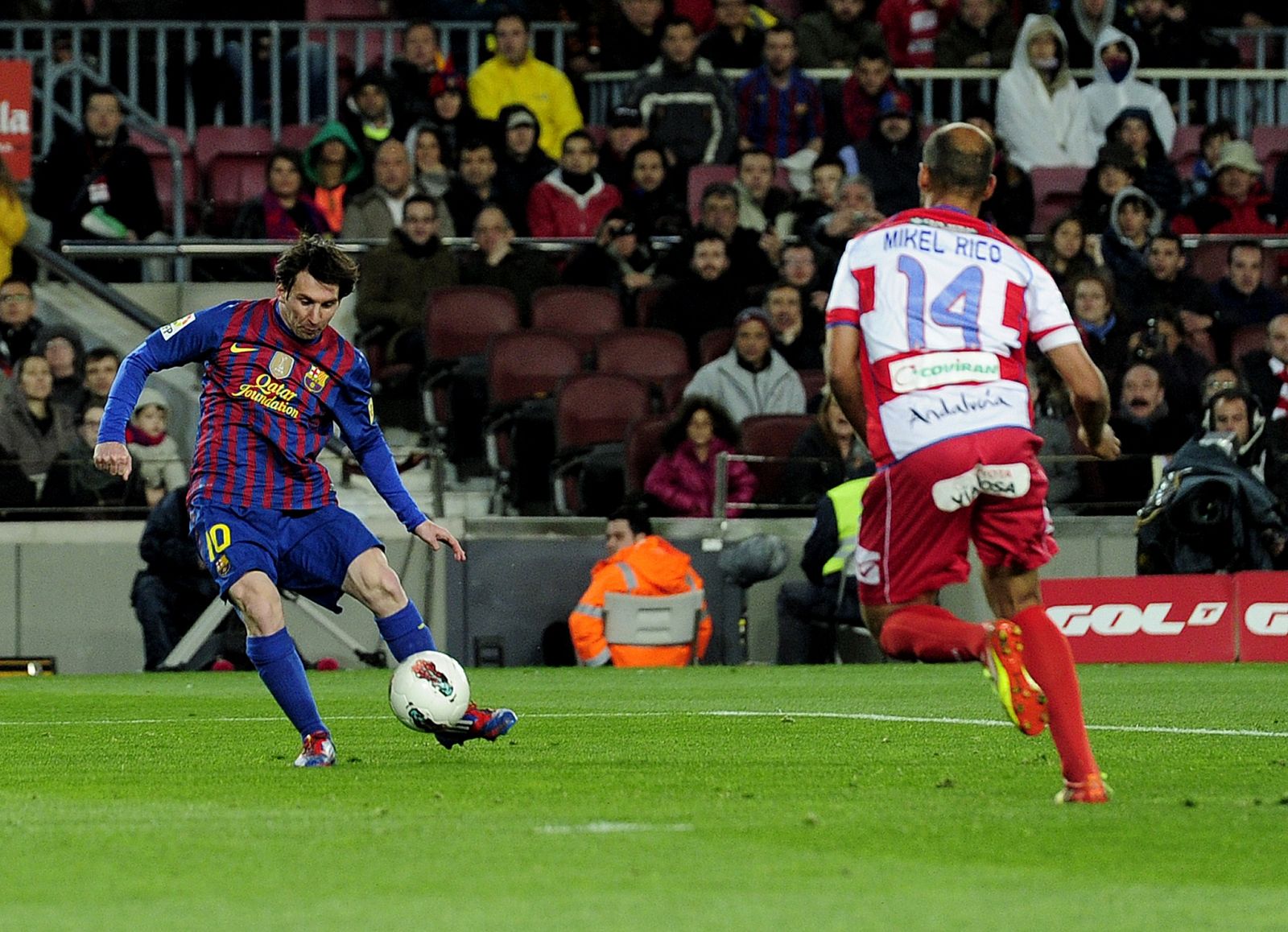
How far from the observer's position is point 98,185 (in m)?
17.9

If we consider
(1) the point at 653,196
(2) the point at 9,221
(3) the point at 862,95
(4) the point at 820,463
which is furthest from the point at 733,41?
(2) the point at 9,221

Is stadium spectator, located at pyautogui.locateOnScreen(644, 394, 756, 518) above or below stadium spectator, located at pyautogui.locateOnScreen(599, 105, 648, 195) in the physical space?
below

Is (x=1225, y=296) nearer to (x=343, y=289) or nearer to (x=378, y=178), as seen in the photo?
(x=378, y=178)

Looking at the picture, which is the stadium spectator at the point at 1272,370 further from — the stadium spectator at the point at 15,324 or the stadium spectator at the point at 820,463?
the stadium spectator at the point at 15,324

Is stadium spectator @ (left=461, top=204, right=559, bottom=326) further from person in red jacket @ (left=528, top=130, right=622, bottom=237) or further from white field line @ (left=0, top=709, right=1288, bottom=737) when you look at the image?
white field line @ (left=0, top=709, right=1288, bottom=737)

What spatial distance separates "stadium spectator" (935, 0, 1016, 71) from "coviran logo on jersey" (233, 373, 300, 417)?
1353cm

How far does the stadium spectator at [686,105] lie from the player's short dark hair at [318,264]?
1124 cm

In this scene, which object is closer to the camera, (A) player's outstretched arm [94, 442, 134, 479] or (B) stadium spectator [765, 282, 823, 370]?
(A) player's outstretched arm [94, 442, 134, 479]

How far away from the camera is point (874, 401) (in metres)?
6.45

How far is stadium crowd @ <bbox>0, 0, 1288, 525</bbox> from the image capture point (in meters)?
16.2

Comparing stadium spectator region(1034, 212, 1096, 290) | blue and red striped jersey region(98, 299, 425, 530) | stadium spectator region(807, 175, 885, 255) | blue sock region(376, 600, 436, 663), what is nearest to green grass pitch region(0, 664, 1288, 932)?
blue sock region(376, 600, 436, 663)

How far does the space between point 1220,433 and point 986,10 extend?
6.76 metres

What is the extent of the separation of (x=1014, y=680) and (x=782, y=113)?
1398 centimetres

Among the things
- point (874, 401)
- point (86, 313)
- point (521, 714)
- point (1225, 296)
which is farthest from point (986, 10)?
point (874, 401)
